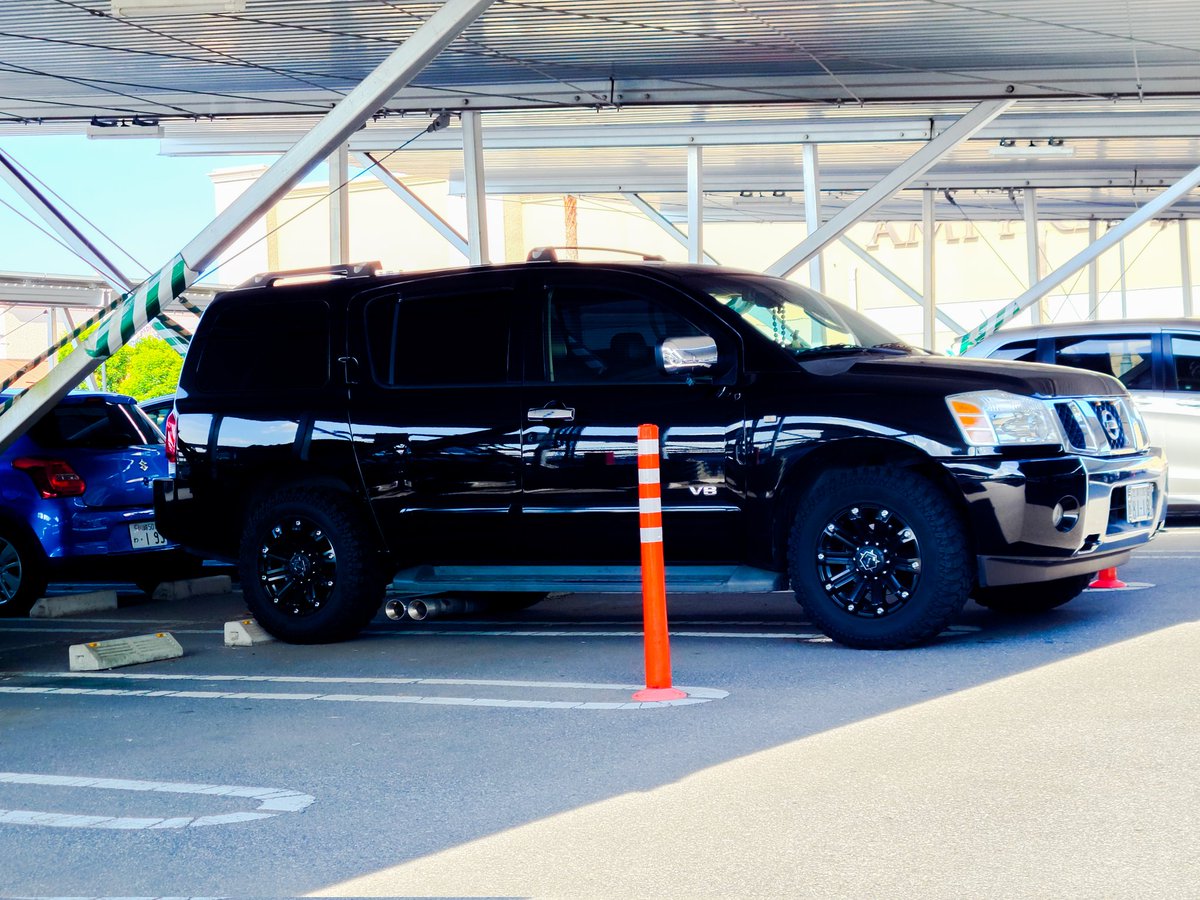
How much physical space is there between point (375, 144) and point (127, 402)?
7.17 meters

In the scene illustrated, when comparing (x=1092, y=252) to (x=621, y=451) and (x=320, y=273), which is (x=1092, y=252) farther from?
(x=621, y=451)

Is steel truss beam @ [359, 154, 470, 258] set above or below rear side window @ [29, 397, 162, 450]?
above

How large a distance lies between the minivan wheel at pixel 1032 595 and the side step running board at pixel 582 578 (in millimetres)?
1437

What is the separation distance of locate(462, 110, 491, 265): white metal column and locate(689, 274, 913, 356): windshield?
7.45 metres

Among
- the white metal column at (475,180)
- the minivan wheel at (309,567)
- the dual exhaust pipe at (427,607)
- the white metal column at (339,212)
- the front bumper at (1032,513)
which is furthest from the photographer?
the white metal column at (339,212)

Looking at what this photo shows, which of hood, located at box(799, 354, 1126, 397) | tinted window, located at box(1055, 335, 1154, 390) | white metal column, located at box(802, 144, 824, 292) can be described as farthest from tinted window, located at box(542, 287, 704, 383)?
white metal column, located at box(802, 144, 824, 292)

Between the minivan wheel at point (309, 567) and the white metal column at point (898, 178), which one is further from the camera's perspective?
the white metal column at point (898, 178)

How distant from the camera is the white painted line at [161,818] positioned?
5.00 m

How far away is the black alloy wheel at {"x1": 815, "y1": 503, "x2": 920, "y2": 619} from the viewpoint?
23.9 feet

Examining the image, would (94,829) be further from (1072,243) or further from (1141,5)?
(1072,243)

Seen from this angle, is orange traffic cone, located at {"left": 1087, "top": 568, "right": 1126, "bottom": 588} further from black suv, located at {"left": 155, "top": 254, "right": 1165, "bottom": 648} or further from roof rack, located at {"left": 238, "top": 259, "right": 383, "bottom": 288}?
roof rack, located at {"left": 238, "top": 259, "right": 383, "bottom": 288}

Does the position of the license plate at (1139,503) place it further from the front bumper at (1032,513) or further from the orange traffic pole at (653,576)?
the orange traffic pole at (653,576)

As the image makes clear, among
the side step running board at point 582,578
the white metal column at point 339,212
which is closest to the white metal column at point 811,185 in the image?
the white metal column at point 339,212

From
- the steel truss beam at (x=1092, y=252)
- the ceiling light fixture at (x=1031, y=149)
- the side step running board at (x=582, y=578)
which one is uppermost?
the ceiling light fixture at (x=1031, y=149)
